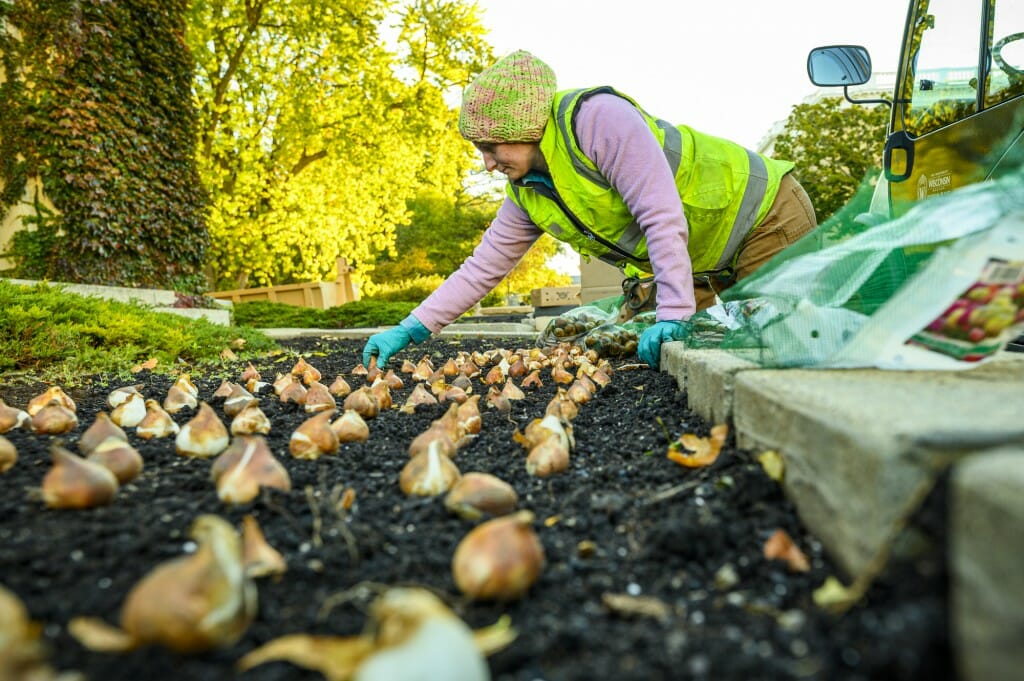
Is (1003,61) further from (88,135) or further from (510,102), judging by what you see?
(88,135)

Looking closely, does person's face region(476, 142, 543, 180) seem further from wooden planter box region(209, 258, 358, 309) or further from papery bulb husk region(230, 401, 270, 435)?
wooden planter box region(209, 258, 358, 309)

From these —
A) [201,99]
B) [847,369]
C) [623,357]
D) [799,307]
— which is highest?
[201,99]

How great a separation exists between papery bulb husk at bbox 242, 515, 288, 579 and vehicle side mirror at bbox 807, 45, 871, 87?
347 cm

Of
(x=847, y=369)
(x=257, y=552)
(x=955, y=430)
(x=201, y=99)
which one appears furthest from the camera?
(x=201, y=99)

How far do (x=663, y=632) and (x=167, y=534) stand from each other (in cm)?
81

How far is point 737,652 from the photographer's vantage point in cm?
71

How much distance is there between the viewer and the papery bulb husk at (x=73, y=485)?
108 centimetres

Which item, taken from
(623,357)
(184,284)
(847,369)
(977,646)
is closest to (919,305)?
(847,369)

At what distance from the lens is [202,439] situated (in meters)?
1.50

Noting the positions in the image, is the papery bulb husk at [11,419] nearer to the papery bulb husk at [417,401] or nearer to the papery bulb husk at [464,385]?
the papery bulb husk at [417,401]

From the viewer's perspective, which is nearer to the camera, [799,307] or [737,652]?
[737,652]

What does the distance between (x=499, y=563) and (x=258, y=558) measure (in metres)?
0.37

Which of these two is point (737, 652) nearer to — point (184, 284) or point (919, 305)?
point (919, 305)

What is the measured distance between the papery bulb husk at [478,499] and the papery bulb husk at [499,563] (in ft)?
0.76
